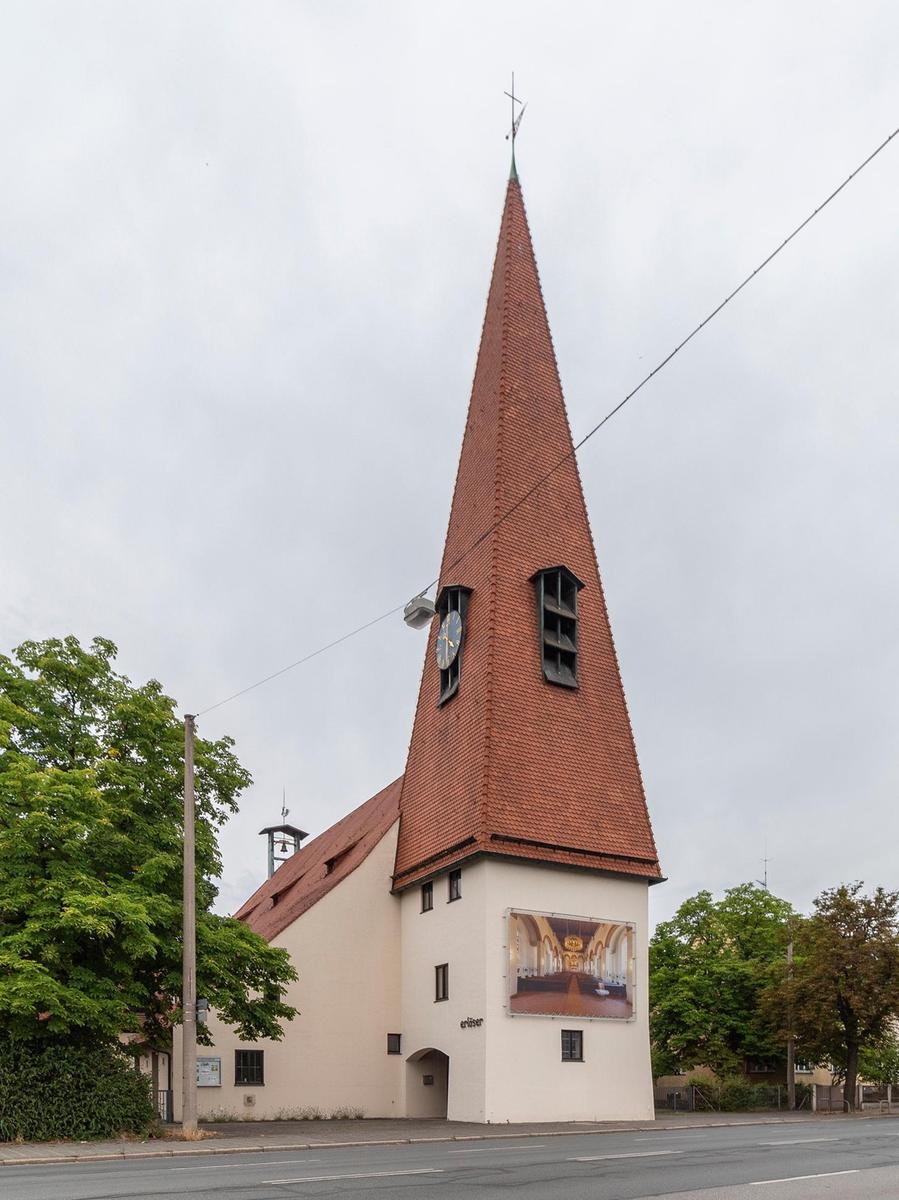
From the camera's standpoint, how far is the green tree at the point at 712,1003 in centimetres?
4253

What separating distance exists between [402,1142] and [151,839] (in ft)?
24.5

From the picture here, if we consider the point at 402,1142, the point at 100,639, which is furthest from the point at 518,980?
the point at 100,639

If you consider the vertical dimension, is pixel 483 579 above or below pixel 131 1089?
above

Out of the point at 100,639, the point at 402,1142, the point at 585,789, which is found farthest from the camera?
the point at 585,789

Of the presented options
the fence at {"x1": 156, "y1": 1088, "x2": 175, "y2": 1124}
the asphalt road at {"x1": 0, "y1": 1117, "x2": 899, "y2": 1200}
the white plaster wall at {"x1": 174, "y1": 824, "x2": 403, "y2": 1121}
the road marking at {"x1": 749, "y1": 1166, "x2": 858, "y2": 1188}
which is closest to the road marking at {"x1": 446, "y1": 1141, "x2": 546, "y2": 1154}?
the asphalt road at {"x1": 0, "y1": 1117, "x2": 899, "y2": 1200}

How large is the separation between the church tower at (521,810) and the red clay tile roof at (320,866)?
1.60 metres

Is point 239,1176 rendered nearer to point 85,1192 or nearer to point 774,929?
point 85,1192

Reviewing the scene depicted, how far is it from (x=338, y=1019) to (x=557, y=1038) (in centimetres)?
713

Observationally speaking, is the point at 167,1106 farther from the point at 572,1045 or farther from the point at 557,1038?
the point at 572,1045

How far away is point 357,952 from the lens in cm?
3238

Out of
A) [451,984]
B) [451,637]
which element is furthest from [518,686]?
[451,984]

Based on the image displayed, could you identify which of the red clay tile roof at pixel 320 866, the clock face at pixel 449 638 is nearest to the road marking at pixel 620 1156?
the red clay tile roof at pixel 320 866

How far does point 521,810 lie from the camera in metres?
28.6

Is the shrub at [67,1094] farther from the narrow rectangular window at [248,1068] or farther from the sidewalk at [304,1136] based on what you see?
the narrow rectangular window at [248,1068]
